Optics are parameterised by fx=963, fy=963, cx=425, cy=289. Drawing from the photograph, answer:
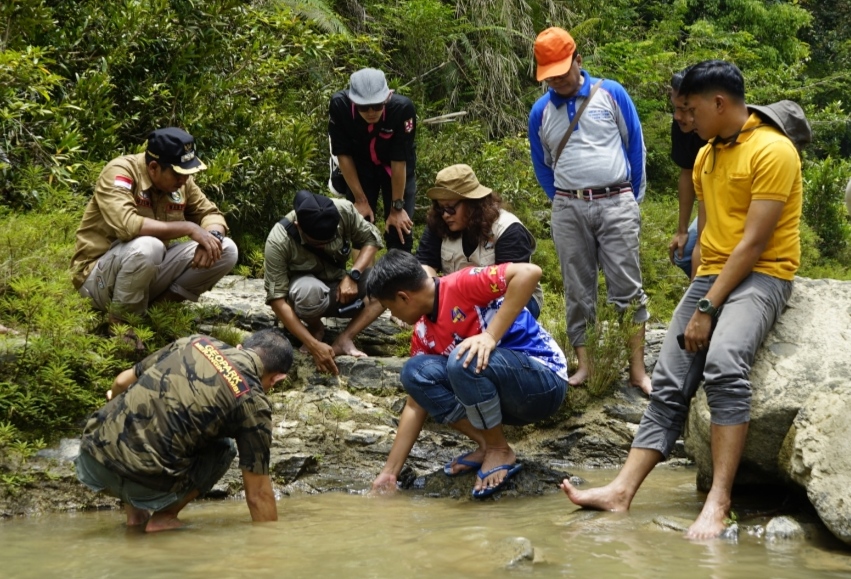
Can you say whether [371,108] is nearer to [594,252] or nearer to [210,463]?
[594,252]

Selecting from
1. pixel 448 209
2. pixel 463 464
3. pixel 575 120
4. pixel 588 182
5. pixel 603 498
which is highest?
A: pixel 575 120

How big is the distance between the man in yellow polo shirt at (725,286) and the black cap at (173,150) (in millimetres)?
3066

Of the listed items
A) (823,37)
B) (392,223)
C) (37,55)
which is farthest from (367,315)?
(823,37)

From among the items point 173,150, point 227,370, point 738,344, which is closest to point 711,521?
point 738,344

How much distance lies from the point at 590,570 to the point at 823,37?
17.6m

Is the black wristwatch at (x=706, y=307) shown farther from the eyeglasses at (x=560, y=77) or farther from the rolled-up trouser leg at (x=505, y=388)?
the eyeglasses at (x=560, y=77)

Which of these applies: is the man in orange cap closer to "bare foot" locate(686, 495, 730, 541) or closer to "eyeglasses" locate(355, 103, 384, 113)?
"eyeglasses" locate(355, 103, 384, 113)

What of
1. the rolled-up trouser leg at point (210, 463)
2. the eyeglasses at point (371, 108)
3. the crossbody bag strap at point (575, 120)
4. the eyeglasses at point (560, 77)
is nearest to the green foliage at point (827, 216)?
the crossbody bag strap at point (575, 120)

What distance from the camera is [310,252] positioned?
21.8 ft

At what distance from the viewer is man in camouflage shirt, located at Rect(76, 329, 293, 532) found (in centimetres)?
432

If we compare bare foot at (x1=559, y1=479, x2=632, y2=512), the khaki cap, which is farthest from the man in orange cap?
bare foot at (x1=559, y1=479, x2=632, y2=512)

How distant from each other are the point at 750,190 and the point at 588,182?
70.2 inches

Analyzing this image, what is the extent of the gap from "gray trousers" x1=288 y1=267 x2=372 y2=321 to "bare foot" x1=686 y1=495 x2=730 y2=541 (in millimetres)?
3141

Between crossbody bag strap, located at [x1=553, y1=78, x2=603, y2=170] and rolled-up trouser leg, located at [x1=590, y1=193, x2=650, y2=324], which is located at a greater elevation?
crossbody bag strap, located at [x1=553, y1=78, x2=603, y2=170]
